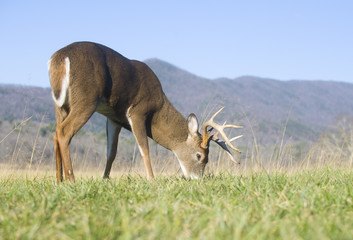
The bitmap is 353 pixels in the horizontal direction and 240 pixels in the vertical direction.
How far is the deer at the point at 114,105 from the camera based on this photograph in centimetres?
586

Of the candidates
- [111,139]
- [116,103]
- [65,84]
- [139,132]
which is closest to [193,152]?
[139,132]

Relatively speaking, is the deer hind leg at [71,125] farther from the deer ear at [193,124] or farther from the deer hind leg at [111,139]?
the deer ear at [193,124]

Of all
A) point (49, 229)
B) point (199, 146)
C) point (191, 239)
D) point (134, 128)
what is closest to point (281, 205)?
point (191, 239)

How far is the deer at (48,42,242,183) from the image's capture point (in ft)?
19.2

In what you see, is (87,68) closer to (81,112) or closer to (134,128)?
(81,112)

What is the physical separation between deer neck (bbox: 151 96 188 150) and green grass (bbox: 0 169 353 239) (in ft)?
11.2

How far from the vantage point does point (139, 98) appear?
6.98 m

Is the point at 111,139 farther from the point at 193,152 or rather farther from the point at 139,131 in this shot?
the point at 193,152

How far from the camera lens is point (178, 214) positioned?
2.91 meters

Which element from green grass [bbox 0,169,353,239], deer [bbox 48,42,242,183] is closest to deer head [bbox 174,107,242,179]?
deer [bbox 48,42,242,183]

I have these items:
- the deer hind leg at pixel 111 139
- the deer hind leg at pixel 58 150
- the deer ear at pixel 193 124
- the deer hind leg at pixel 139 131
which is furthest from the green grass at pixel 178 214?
the deer ear at pixel 193 124

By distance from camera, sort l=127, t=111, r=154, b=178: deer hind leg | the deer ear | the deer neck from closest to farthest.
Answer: l=127, t=111, r=154, b=178: deer hind leg, the deer neck, the deer ear

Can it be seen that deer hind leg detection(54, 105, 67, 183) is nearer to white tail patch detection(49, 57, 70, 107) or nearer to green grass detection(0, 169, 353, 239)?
white tail patch detection(49, 57, 70, 107)

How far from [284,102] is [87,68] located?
151438mm
